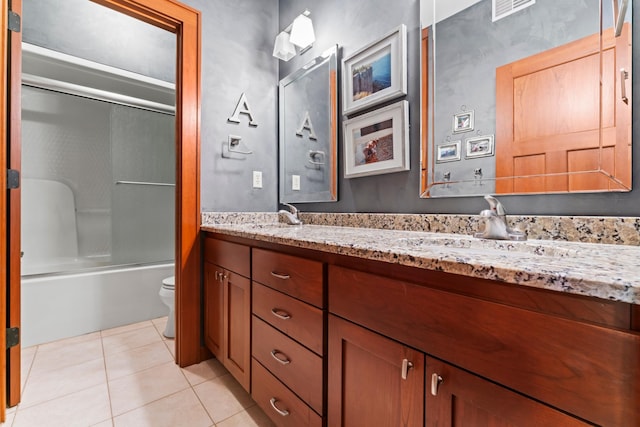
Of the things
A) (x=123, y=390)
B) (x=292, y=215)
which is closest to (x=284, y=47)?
(x=292, y=215)

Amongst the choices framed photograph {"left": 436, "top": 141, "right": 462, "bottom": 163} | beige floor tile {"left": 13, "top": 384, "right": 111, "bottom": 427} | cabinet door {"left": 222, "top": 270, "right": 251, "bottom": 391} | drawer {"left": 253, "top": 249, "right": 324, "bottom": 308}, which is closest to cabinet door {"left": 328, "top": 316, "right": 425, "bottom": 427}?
drawer {"left": 253, "top": 249, "right": 324, "bottom": 308}

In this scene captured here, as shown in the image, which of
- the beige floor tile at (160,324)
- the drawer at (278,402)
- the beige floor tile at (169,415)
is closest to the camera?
the drawer at (278,402)

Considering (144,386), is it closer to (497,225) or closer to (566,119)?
(497,225)

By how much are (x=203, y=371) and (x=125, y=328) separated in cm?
100

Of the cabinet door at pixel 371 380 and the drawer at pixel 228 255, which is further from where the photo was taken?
the drawer at pixel 228 255

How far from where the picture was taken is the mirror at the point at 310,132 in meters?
1.73

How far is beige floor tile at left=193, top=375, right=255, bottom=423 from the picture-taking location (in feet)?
4.32

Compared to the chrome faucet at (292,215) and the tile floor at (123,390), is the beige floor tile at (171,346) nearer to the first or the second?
the tile floor at (123,390)

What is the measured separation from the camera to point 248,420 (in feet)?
4.15

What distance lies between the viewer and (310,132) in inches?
73.5

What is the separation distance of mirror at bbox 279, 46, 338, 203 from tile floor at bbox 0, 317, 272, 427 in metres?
1.16

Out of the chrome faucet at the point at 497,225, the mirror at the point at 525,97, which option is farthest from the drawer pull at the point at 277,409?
the mirror at the point at 525,97

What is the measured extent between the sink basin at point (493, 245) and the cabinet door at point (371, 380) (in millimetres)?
267

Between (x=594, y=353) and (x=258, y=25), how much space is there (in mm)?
2351
